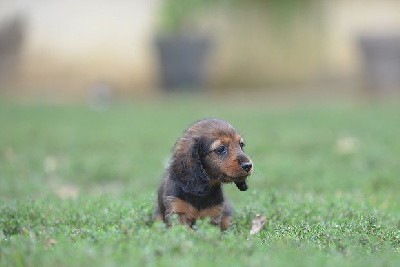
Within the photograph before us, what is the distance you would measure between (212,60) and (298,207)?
45.0ft

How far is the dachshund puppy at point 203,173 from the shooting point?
20.4 ft

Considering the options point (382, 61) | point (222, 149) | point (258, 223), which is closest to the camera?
point (222, 149)

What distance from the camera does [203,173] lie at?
6293 mm

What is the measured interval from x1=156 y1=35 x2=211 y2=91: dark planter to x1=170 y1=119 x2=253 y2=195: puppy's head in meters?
12.8

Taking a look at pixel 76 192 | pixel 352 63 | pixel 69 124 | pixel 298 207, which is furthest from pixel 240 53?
pixel 298 207

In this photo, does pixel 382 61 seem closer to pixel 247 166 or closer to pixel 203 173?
pixel 203 173

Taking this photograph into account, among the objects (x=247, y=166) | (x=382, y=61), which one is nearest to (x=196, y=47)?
(x=382, y=61)

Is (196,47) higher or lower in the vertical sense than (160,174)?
higher

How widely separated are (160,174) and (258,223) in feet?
11.4

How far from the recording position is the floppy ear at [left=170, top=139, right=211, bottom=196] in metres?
6.25

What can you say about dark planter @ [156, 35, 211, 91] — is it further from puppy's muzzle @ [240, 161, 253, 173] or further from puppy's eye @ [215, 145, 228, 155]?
puppy's muzzle @ [240, 161, 253, 173]

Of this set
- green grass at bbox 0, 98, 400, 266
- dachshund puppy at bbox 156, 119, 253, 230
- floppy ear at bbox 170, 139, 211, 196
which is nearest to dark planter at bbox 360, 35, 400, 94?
green grass at bbox 0, 98, 400, 266

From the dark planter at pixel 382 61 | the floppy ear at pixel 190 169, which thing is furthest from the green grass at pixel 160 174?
the dark planter at pixel 382 61

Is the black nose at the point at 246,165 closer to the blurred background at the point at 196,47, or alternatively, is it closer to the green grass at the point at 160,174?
the green grass at the point at 160,174
